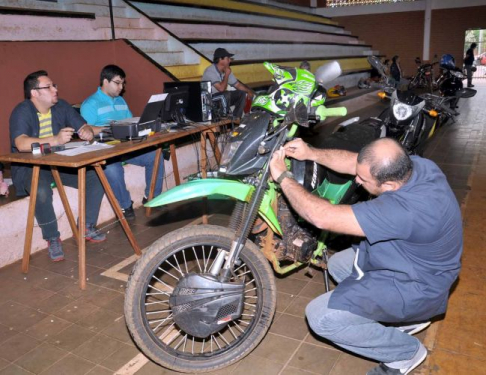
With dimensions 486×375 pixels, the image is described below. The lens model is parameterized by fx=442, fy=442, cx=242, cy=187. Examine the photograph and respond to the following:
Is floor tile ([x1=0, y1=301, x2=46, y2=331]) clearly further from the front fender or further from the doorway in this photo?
the doorway

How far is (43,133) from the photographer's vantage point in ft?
11.2

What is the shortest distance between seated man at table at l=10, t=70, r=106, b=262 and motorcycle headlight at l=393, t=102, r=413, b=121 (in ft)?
7.96

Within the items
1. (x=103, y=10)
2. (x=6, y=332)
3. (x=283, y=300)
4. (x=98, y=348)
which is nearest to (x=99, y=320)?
(x=98, y=348)

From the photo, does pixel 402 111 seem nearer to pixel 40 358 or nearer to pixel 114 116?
pixel 114 116

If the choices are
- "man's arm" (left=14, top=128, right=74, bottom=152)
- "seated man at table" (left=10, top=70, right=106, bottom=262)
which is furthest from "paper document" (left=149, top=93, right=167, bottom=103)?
"man's arm" (left=14, top=128, right=74, bottom=152)

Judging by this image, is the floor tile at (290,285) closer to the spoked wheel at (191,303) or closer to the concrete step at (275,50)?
the spoked wheel at (191,303)

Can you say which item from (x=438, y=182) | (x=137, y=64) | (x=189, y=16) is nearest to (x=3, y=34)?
(x=137, y=64)

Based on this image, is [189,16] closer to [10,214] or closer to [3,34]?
[3,34]

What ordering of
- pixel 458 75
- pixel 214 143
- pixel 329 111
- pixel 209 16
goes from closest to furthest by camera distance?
pixel 329 111
pixel 214 143
pixel 209 16
pixel 458 75

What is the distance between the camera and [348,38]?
48.6ft

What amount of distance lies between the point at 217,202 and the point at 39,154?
1.98m

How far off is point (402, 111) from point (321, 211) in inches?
85.8

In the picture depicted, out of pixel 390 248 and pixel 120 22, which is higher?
pixel 120 22

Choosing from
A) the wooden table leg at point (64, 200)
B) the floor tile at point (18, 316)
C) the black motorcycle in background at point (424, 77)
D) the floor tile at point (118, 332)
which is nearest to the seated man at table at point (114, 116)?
the wooden table leg at point (64, 200)
